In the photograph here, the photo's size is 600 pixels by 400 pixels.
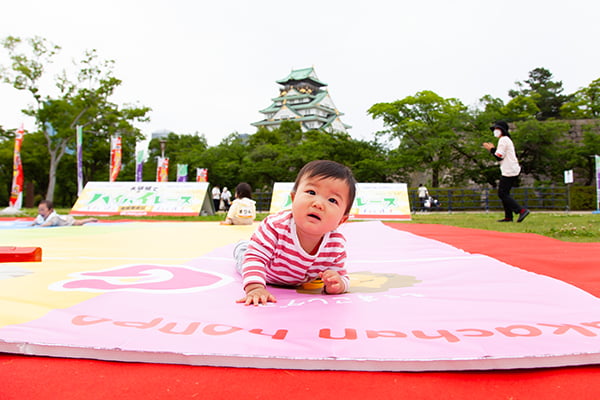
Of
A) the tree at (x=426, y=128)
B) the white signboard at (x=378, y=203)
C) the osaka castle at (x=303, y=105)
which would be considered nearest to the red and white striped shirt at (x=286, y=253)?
the white signboard at (x=378, y=203)

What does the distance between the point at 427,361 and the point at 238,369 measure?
0.46 m

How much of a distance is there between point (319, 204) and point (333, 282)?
0.35 metres

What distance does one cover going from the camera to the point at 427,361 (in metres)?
1.02

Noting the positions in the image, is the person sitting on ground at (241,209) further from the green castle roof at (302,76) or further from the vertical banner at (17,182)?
the green castle roof at (302,76)

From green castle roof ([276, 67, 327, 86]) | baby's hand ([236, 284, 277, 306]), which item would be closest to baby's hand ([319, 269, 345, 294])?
baby's hand ([236, 284, 277, 306])

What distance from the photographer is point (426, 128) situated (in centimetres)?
1992

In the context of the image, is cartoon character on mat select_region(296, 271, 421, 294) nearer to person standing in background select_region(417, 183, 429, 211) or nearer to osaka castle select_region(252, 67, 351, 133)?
person standing in background select_region(417, 183, 429, 211)

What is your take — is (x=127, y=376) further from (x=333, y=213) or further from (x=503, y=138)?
(x=503, y=138)

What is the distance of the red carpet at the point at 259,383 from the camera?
2.99 feet

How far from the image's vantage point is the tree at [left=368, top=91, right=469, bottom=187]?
19502mm

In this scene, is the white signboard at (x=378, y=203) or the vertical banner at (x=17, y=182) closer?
the white signboard at (x=378, y=203)

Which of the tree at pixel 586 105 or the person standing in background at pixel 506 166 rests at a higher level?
the tree at pixel 586 105

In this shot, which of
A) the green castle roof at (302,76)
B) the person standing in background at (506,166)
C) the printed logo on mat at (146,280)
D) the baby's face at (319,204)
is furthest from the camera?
the green castle roof at (302,76)

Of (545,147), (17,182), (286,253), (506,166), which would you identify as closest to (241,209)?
(506,166)
